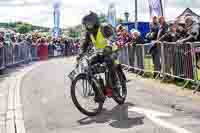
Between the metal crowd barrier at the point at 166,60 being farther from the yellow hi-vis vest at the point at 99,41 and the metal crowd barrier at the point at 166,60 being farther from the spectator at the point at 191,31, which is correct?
the yellow hi-vis vest at the point at 99,41

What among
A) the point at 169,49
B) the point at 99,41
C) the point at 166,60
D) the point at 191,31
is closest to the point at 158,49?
the point at 166,60

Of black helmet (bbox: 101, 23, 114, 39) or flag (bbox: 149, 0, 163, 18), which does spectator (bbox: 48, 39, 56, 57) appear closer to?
flag (bbox: 149, 0, 163, 18)

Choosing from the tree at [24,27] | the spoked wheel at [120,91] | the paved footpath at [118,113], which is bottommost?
the paved footpath at [118,113]

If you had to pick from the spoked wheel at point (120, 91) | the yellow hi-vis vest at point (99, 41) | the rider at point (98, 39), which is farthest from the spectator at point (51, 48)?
the yellow hi-vis vest at point (99, 41)

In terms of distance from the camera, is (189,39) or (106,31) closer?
(106,31)

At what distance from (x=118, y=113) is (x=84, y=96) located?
0.70 meters

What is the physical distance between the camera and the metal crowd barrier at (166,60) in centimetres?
1176

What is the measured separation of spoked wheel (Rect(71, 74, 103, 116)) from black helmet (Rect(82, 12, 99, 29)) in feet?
3.43

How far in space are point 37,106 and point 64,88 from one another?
3045mm

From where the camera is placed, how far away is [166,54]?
44.5ft

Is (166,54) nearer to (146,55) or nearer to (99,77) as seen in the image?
(146,55)

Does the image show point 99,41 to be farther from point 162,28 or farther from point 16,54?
point 16,54

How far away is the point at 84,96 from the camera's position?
8828 millimetres

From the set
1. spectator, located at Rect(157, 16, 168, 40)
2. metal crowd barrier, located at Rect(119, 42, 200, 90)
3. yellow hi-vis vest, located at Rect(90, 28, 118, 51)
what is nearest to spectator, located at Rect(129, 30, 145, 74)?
metal crowd barrier, located at Rect(119, 42, 200, 90)
